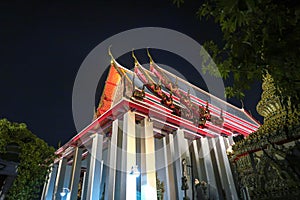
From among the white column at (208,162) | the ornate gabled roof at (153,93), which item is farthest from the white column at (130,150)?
the white column at (208,162)

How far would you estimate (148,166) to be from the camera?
34.7 ft

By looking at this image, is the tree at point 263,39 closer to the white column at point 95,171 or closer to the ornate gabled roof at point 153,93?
the ornate gabled roof at point 153,93

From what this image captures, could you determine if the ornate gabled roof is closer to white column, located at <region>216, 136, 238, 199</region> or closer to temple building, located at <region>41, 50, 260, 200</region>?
temple building, located at <region>41, 50, 260, 200</region>

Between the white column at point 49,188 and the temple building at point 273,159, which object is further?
the white column at point 49,188

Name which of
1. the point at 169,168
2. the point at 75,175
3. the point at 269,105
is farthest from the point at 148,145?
the point at 269,105

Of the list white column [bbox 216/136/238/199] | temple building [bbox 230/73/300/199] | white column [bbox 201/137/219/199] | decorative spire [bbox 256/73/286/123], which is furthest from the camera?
white column [bbox 201/137/219/199]

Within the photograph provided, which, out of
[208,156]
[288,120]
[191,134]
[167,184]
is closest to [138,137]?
[167,184]

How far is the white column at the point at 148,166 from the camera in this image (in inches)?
375

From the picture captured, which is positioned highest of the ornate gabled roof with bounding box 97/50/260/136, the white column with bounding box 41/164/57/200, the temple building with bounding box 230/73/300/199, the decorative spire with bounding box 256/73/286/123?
the ornate gabled roof with bounding box 97/50/260/136

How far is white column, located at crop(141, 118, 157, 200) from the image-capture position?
9.52 metres

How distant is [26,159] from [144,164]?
21.7 feet

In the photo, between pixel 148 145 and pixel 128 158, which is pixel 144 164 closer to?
pixel 148 145

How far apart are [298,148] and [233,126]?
50.6ft

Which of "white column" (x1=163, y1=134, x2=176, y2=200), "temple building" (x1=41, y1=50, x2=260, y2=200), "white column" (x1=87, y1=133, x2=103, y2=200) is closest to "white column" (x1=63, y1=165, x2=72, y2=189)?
"temple building" (x1=41, y1=50, x2=260, y2=200)
